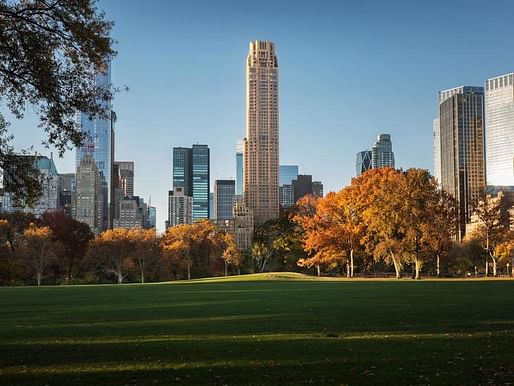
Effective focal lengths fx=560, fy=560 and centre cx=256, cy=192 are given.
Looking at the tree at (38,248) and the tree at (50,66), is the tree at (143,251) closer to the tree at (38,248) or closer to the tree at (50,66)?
the tree at (38,248)

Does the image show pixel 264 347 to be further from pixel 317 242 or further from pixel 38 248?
pixel 38 248

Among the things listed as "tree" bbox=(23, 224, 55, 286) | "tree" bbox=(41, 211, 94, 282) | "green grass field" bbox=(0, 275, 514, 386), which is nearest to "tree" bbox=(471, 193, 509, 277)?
"tree" bbox=(41, 211, 94, 282)

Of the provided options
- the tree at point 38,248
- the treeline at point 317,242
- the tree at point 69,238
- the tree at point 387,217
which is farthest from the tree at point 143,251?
the tree at point 387,217

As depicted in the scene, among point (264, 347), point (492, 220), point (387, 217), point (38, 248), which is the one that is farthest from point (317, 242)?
point (264, 347)

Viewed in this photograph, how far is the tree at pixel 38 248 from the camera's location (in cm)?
9000

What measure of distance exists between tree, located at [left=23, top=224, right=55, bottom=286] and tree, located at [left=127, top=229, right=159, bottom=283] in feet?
46.6

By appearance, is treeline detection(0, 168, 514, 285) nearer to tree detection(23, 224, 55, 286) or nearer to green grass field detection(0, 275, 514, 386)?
tree detection(23, 224, 55, 286)

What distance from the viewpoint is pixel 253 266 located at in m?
118

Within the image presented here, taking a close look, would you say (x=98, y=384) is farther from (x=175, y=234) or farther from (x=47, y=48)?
(x=175, y=234)

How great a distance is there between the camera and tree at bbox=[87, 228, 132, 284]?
9750 centimetres

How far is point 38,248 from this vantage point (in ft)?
300

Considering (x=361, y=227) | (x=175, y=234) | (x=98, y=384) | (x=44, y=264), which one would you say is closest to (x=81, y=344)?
(x=98, y=384)

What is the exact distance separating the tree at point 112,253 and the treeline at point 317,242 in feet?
0.57

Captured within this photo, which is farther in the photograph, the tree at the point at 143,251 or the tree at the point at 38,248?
the tree at the point at 143,251
